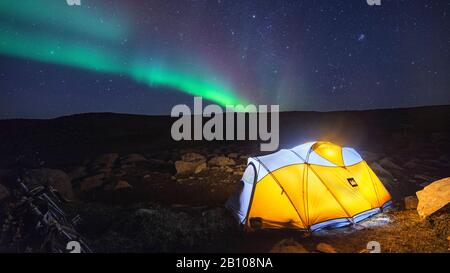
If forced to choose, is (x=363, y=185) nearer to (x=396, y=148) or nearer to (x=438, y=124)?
(x=396, y=148)

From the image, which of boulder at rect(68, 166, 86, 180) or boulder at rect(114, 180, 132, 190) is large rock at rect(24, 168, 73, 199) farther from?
boulder at rect(68, 166, 86, 180)

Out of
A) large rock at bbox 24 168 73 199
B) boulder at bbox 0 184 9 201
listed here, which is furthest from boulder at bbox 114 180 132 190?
boulder at bbox 0 184 9 201

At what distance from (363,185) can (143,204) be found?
708cm

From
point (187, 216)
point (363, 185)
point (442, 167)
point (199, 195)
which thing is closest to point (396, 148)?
point (442, 167)

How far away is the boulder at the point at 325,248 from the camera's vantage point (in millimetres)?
6742

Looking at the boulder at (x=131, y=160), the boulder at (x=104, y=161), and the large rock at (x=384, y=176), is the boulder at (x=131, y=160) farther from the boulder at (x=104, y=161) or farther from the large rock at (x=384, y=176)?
the large rock at (x=384, y=176)

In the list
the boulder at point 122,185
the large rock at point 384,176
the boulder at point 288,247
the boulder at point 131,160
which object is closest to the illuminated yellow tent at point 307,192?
the boulder at point 288,247

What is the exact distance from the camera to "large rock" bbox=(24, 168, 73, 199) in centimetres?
1065

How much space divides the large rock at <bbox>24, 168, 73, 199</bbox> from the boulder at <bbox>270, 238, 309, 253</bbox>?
7.96 meters

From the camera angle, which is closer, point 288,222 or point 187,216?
point 288,222

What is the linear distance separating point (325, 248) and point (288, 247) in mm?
810

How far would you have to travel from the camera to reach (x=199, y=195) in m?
11.7
